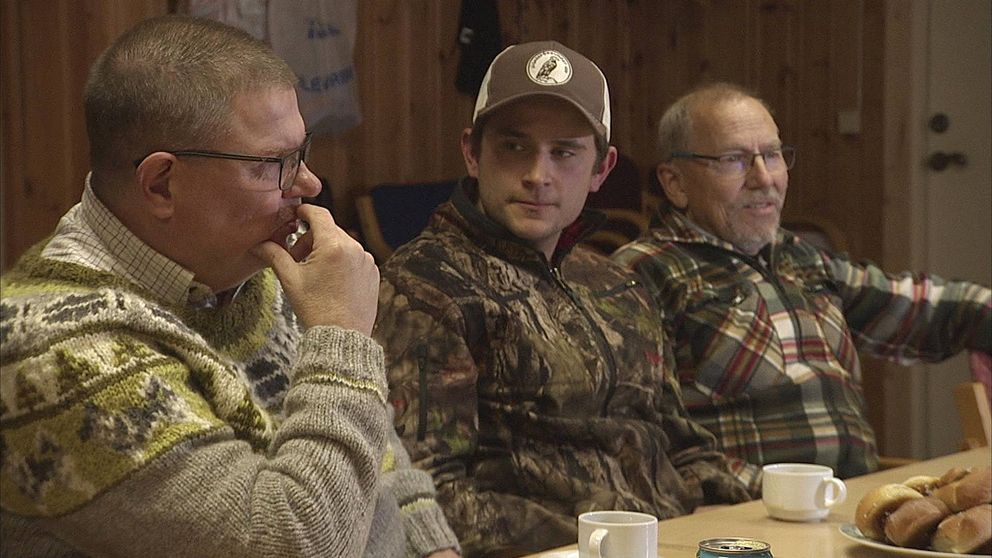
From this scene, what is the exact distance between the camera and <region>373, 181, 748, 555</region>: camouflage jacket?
1.96 metres

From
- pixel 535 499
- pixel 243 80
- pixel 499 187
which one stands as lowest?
pixel 535 499

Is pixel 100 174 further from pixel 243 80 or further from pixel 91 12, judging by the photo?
pixel 91 12

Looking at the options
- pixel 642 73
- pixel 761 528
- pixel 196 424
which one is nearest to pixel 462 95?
pixel 642 73

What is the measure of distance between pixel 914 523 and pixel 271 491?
72 centimetres

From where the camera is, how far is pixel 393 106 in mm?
4559

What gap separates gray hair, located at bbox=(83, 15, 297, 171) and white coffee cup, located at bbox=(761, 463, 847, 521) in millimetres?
823

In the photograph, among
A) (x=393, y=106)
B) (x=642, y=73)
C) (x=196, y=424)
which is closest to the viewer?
(x=196, y=424)

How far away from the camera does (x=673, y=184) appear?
2797 millimetres

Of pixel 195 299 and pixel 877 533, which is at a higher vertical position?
pixel 195 299

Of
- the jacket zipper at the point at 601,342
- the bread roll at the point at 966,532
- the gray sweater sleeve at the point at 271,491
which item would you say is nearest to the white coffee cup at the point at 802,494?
the bread roll at the point at 966,532

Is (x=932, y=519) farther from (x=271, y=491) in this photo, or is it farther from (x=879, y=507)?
(x=271, y=491)

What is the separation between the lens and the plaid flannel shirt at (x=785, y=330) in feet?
8.30

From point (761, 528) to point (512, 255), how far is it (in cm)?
68

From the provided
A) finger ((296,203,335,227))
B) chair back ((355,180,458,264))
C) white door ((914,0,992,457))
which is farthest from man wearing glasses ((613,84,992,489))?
white door ((914,0,992,457))
